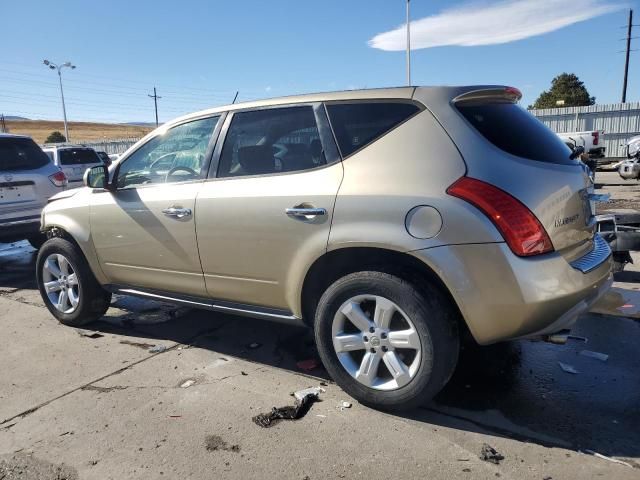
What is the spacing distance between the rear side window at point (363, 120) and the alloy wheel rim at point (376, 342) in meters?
0.92

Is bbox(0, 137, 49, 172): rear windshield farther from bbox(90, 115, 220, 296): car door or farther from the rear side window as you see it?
the rear side window

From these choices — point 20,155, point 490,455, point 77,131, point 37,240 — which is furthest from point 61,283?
point 77,131

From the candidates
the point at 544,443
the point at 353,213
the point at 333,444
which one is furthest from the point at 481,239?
the point at 333,444

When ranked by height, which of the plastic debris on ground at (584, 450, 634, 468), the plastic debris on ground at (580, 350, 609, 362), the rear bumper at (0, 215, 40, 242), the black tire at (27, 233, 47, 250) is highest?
the rear bumper at (0, 215, 40, 242)

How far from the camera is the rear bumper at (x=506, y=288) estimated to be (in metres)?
2.64

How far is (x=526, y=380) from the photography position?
3449 mm

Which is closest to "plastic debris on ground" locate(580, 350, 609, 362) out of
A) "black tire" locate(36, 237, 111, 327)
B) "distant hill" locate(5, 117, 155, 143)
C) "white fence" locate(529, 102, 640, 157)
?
"black tire" locate(36, 237, 111, 327)

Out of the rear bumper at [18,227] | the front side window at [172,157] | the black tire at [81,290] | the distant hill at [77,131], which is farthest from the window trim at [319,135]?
the distant hill at [77,131]

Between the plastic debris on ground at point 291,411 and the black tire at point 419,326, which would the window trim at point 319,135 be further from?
the plastic debris on ground at point 291,411

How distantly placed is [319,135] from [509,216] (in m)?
1.28

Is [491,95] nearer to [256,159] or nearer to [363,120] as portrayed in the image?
[363,120]

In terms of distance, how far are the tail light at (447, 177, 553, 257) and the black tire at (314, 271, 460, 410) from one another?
0.50 metres

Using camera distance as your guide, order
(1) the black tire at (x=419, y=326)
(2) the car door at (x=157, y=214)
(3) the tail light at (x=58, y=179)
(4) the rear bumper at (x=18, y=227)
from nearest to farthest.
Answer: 1. (1) the black tire at (x=419, y=326)
2. (2) the car door at (x=157, y=214)
3. (4) the rear bumper at (x=18, y=227)
4. (3) the tail light at (x=58, y=179)

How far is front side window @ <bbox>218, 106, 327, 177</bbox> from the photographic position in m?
3.36
